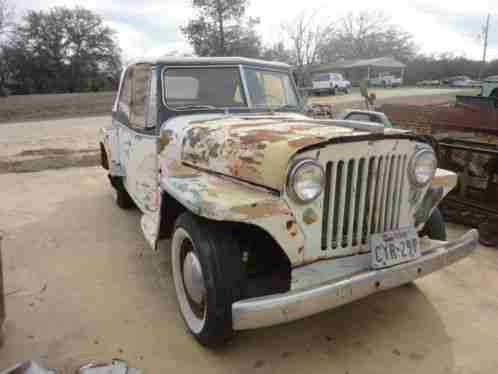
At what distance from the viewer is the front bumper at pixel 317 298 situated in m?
2.10

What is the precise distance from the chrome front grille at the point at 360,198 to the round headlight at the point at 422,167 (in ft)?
0.20

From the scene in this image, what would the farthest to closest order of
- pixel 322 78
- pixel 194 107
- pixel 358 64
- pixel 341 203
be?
1. pixel 358 64
2. pixel 322 78
3. pixel 194 107
4. pixel 341 203

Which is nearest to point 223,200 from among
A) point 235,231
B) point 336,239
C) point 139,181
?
point 235,231

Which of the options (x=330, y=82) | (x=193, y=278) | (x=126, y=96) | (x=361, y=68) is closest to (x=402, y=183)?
(x=193, y=278)

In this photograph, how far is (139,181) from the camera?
3.84 meters

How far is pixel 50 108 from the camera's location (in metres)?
22.6

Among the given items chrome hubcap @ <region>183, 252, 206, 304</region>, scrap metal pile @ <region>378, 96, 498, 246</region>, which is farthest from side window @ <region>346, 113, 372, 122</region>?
chrome hubcap @ <region>183, 252, 206, 304</region>

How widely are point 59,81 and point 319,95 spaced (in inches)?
1001

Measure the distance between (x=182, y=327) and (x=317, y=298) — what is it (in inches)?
46.1

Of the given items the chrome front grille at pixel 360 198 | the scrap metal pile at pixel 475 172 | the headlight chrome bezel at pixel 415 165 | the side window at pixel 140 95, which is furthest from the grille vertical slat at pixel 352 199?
the scrap metal pile at pixel 475 172

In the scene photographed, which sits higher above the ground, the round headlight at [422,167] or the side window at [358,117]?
the side window at [358,117]

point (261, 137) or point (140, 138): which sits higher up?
point (261, 137)

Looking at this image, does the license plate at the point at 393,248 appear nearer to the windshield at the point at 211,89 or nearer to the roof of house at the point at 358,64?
the windshield at the point at 211,89

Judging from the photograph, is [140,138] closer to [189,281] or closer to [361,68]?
[189,281]
